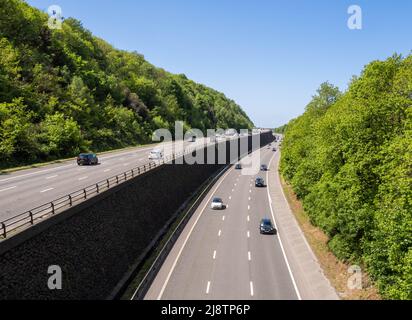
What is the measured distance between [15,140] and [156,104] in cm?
6615

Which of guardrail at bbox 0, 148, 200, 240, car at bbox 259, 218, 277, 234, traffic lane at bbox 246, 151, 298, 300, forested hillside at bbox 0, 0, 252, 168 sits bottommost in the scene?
traffic lane at bbox 246, 151, 298, 300

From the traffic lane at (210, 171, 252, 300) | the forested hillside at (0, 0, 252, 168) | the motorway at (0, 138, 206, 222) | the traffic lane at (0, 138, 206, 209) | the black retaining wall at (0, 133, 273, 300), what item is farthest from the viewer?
the forested hillside at (0, 0, 252, 168)

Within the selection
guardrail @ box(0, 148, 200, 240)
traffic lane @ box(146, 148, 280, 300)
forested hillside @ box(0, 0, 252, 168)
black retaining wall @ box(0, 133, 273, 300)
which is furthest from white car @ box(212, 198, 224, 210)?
forested hillside @ box(0, 0, 252, 168)

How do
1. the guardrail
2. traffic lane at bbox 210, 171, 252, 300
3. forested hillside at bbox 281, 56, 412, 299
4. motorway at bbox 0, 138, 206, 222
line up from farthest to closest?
traffic lane at bbox 210, 171, 252, 300 < motorway at bbox 0, 138, 206, 222 < forested hillside at bbox 281, 56, 412, 299 < the guardrail

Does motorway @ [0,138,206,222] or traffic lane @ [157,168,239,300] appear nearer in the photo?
motorway @ [0,138,206,222]

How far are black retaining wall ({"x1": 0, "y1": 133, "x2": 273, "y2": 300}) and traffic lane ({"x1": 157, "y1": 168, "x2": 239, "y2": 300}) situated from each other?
3589 mm

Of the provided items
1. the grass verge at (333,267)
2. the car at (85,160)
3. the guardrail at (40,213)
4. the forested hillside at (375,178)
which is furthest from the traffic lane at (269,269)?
the car at (85,160)

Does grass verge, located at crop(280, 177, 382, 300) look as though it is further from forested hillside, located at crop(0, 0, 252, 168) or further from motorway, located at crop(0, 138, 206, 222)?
forested hillside, located at crop(0, 0, 252, 168)

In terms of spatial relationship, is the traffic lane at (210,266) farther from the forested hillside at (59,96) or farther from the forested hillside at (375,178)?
the forested hillside at (59,96)

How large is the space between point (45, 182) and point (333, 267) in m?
25.1

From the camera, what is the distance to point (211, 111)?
6486 inches

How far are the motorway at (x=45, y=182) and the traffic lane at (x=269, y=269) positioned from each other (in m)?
15.5

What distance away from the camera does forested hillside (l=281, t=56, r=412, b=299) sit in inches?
736
